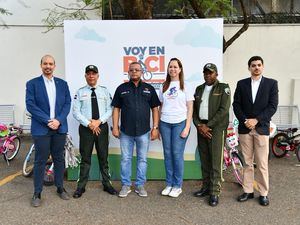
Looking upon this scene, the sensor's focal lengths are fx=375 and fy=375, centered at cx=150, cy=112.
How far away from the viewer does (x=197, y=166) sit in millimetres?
5758

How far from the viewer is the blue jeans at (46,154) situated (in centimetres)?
468

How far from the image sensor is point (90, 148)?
5.08 m

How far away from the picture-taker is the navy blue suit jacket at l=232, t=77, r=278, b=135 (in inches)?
181

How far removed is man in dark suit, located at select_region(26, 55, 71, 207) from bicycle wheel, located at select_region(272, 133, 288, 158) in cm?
449

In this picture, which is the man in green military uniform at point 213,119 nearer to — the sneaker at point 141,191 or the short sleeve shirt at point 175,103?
the short sleeve shirt at point 175,103

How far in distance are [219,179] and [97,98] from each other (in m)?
1.93

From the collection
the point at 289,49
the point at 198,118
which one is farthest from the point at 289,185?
the point at 289,49

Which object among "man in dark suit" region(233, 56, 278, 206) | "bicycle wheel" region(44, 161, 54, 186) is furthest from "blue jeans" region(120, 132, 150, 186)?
"man in dark suit" region(233, 56, 278, 206)

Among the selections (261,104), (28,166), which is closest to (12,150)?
(28,166)

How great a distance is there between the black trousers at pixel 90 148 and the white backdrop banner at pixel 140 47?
788mm

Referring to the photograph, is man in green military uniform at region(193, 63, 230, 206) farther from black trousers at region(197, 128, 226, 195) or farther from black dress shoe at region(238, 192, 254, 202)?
black dress shoe at region(238, 192, 254, 202)

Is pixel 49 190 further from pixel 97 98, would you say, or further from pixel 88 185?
pixel 97 98

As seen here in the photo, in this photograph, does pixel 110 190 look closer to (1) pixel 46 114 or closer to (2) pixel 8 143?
(1) pixel 46 114

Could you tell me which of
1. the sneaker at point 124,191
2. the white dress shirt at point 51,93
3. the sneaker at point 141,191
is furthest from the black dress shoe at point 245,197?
the white dress shirt at point 51,93
